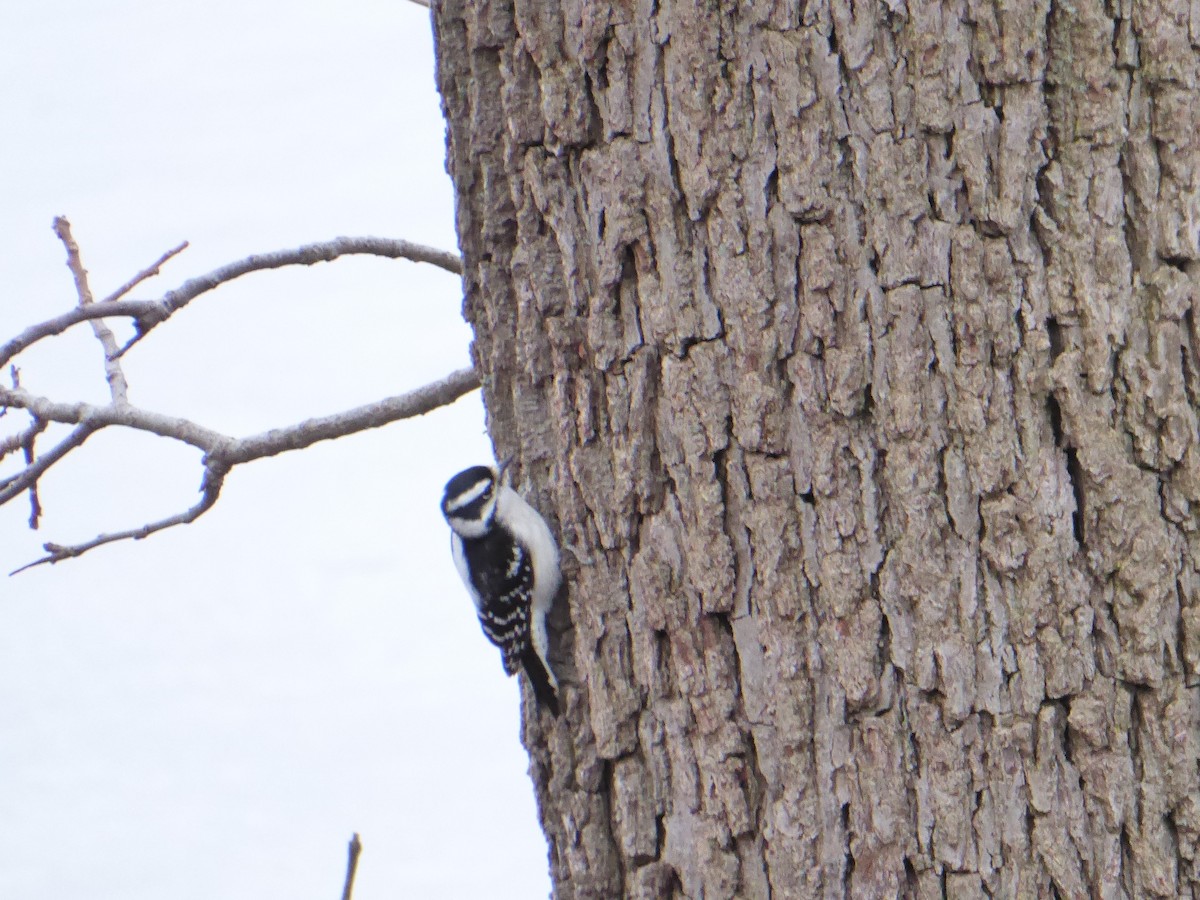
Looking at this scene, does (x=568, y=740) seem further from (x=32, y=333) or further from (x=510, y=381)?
(x=32, y=333)

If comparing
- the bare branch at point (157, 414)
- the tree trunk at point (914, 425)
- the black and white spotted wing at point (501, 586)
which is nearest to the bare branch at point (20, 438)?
the bare branch at point (157, 414)

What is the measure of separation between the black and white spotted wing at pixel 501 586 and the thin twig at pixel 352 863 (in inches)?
29.1

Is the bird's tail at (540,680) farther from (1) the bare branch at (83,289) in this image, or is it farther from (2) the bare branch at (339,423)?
(1) the bare branch at (83,289)

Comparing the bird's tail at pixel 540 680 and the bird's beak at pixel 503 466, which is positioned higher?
the bird's beak at pixel 503 466

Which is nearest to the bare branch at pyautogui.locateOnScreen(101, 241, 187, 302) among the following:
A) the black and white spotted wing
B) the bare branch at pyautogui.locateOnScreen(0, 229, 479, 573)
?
the bare branch at pyautogui.locateOnScreen(0, 229, 479, 573)

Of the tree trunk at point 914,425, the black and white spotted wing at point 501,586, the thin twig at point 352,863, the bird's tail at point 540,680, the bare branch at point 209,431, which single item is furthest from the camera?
the bare branch at point 209,431

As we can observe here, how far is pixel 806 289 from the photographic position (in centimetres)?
137

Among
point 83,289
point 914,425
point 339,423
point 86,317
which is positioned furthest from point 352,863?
point 83,289

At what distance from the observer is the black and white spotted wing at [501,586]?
7.16 ft

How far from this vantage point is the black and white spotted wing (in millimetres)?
2184

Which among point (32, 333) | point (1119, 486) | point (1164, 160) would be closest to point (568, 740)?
point (1119, 486)

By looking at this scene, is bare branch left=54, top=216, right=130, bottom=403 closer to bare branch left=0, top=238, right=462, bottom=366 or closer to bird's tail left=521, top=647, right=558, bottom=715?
bare branch left=0, top=238, right=462, bottom=366

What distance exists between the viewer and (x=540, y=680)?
1768 mm

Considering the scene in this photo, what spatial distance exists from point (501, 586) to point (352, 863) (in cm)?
127
